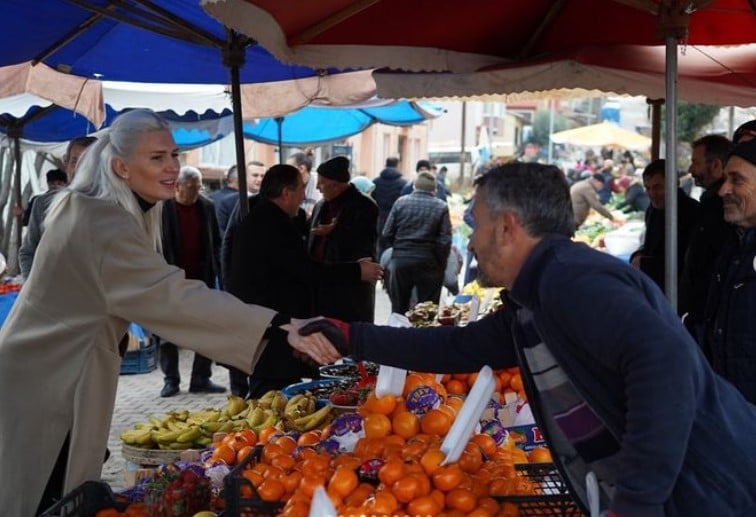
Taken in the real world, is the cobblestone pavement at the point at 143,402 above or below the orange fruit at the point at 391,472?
below

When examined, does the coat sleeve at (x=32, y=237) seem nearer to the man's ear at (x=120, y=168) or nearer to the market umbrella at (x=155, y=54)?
the market umbrella at (x=155, y=54)

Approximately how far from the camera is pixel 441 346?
274cm

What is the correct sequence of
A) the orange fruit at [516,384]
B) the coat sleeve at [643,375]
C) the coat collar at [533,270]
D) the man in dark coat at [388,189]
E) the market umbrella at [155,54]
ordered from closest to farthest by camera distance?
the coat sleeve at [643,375] → the coat collar at [533,270] → the orange fruit at [516,384] → the market umbrella at [155,54] → the man in dark coat at [388,189]

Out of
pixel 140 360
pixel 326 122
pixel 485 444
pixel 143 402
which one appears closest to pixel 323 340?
pixel 485 444

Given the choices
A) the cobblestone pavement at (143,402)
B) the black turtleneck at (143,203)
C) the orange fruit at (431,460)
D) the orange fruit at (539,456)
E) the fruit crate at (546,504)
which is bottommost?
the cobblestone pavement at (143,402)

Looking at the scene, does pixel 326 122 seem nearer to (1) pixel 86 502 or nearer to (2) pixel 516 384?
A: (2) pixel 516 384

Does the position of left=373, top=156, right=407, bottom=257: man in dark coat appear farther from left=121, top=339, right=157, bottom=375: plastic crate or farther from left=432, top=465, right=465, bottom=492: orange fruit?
left=432, top=465, right=465, bottom=492: orange fruit

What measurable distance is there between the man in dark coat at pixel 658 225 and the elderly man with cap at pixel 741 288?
8.54 feet

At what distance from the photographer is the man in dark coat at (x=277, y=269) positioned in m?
5.57

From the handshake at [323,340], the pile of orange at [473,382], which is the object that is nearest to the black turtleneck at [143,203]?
the handshake at [323,340]

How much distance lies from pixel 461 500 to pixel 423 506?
116 mm

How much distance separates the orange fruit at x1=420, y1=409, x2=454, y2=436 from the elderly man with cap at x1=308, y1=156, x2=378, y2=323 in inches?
176

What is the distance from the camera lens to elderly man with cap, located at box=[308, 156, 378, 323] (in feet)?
24.5

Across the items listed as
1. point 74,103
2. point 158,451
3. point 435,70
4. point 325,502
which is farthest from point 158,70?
point 325,502
